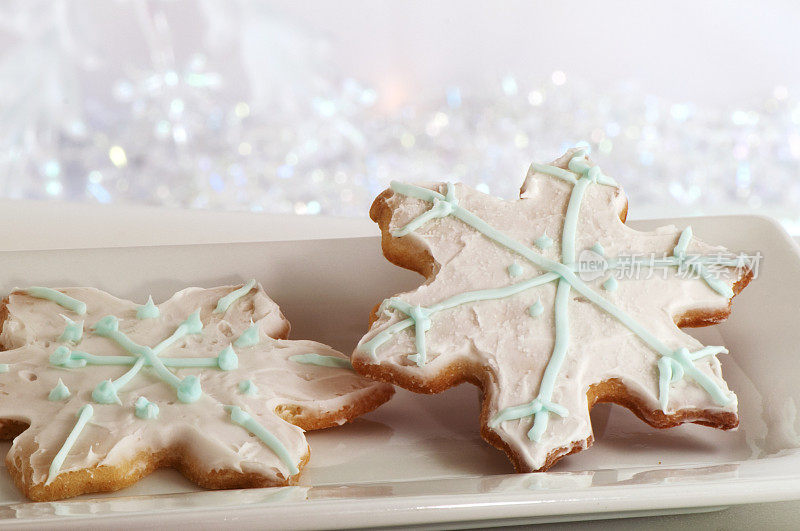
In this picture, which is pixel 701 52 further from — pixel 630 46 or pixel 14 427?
pixel 14 427

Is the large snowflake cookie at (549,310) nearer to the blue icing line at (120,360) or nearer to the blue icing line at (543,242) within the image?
the blue icing line at (543,242)

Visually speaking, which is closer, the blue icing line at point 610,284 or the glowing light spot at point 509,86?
the blue icing line at point 610,284

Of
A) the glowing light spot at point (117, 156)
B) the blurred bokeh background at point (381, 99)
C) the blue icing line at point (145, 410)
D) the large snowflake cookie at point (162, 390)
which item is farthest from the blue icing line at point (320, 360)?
the glowing light spot at point (117, 156)

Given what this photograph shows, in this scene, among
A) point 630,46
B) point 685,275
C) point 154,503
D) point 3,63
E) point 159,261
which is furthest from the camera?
point 630,46

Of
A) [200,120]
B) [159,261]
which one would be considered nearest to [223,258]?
[159,261]

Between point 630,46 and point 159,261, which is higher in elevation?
point 630,46

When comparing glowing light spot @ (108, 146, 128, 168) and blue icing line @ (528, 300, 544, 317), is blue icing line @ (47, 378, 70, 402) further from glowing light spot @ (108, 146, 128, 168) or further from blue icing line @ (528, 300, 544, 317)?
glowing light spot @ (108, 146, 128, 168)

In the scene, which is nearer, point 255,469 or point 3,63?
point 255,469

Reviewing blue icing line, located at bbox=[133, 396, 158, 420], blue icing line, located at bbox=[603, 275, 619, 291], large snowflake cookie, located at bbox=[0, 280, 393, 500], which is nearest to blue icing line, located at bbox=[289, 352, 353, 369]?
large snowflake cookie, located at bbox=[0, 280, 393, 500]
